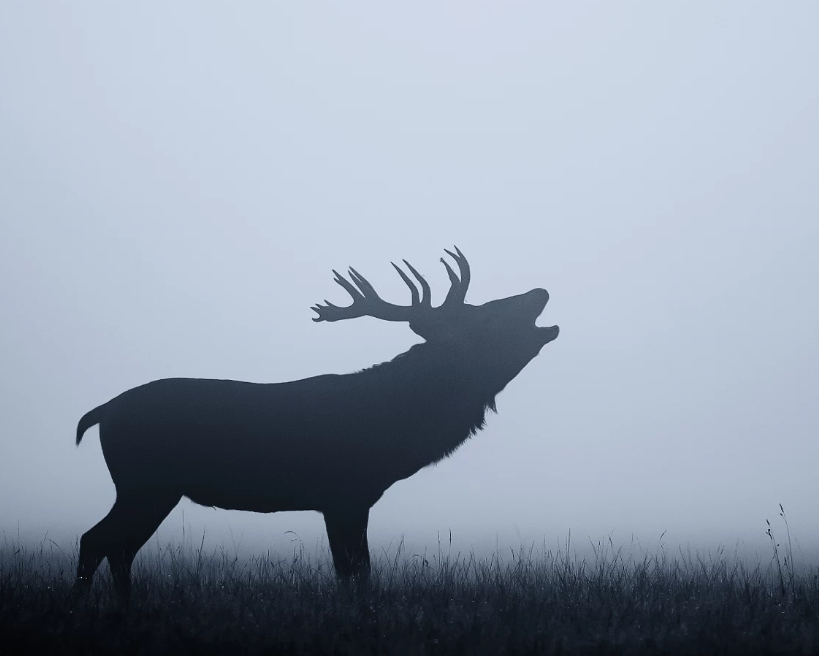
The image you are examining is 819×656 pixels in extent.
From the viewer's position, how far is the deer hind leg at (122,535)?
20.7 ft

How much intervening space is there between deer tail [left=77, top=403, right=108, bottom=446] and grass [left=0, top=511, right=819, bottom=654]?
1110mm

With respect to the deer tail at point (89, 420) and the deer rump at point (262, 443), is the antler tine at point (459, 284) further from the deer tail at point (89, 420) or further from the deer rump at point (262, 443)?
the deer tail at point (89, 420)

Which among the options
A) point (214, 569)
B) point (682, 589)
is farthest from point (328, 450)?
point (682, 589)

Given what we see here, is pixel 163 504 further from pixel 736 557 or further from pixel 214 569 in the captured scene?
pixel 736 557

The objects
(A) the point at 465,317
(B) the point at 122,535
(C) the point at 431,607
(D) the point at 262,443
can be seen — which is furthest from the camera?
(A) the point at 465,317

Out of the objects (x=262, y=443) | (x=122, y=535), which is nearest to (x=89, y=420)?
(x=122, y=535)

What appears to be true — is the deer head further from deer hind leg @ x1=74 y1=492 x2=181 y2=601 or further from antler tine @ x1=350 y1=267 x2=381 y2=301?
deer hind leg @ x1=74 y1=492 x2=181 y2=601

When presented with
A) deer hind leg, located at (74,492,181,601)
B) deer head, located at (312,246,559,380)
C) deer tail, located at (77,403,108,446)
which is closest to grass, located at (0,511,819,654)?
deer hind leg, located at (74,492,181,601)

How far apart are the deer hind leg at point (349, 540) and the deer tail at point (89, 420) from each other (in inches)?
82.1

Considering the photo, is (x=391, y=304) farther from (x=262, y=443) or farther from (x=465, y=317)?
(x=262, y=443)

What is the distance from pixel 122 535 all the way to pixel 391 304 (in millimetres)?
3159

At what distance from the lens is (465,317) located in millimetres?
7750

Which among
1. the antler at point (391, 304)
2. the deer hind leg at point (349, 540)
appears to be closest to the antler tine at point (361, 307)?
the antler at point (391, 304)

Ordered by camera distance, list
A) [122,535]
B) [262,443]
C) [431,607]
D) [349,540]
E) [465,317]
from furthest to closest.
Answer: [465,317] < [262,443] < [349,540] < [122,535] < [431,607]
